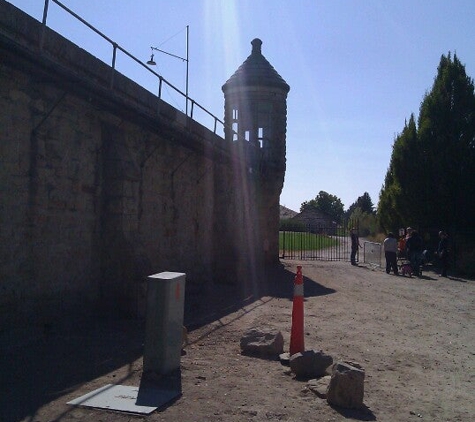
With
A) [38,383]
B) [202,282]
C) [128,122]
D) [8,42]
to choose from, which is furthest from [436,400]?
[202,282]

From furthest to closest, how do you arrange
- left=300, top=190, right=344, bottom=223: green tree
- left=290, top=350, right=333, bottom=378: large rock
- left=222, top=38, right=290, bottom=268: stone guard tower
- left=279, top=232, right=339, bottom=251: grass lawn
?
left=300, top=190, right=344, bottom=223: green tree
left=279, top=232, right=339, bottom=251: grass lawn
left=222, top=38, right=290, bottom=268: stone guard tower
left=290, top=350, right=333, bottom=378: large rock

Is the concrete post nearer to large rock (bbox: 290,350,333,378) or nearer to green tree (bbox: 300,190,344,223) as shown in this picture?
large rock (bbox: 290,350,333,378)

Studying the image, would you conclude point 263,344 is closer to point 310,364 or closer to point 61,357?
point 310,364

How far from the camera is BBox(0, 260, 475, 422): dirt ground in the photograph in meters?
5.62

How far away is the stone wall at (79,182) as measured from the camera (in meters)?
8.24

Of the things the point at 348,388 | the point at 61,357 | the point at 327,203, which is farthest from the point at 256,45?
the point at 327,203

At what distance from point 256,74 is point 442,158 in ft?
29.9

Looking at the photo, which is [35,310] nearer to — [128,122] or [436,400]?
[128,122]

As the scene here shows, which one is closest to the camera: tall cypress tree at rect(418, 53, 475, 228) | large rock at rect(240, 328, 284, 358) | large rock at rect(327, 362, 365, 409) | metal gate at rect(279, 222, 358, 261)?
large rock at rect(327, 362, 365, 409)

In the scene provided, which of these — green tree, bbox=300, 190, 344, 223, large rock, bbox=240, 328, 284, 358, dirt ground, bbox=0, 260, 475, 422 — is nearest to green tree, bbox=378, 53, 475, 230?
dirt ground, bbox=0, 260, 475, 422

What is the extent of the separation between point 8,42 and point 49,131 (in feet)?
6.65

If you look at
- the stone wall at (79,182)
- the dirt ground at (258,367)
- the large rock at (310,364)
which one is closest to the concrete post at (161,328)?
the dirt ground at (258,367)

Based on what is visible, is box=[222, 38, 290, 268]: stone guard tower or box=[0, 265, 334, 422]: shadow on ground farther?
box=[222, 38, 290, 268]: stone guard tower

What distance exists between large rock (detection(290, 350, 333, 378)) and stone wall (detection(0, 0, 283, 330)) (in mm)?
3815
